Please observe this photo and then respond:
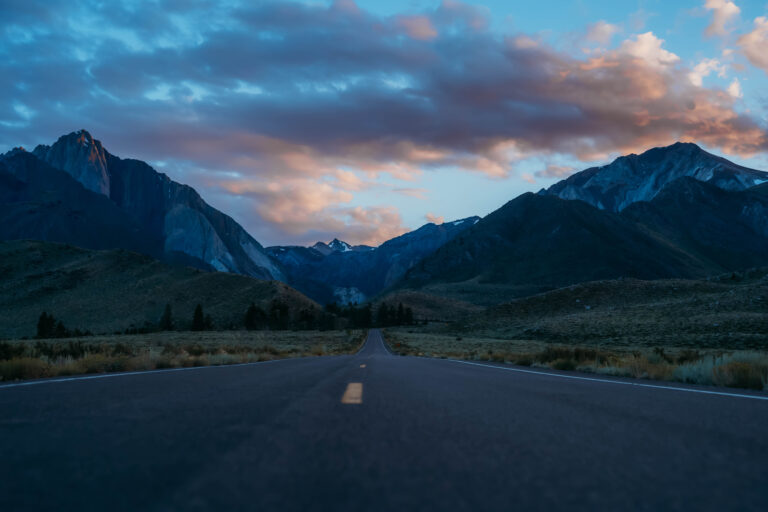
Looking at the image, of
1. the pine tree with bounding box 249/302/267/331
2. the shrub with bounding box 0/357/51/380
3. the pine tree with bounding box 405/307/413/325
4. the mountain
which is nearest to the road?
the shrub with bounding box 0/357/51/380

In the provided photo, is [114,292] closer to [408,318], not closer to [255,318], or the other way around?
[255,318]

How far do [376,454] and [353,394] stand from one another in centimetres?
366

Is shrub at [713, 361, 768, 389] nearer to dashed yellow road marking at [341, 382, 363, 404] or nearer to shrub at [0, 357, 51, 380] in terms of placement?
dashed yellow road marking at [341, 382, 363, 404]

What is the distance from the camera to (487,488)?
275 centimetres

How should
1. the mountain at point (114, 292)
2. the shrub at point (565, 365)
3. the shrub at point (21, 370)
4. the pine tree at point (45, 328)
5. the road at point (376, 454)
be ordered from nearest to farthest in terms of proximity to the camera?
1. the road at point (376, 454)
2. the shrub at point (21, 370)
3. the shrub at point (565, 365)
4. the pine tree at point (45, 328)
5. the mountain at point (114, 292)

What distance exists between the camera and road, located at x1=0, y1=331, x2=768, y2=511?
2580 mm

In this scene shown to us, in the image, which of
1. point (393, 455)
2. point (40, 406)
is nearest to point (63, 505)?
point (393, 455)

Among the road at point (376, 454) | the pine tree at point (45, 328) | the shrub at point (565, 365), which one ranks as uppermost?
the road at point (376, 454)

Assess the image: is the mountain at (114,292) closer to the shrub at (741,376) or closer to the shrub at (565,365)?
the shrub at (565,365)

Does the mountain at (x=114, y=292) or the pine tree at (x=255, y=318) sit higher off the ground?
the mountain at (x=114, y=292)

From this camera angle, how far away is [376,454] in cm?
353

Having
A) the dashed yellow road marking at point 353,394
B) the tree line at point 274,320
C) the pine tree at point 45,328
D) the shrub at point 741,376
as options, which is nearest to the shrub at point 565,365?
the shrub at point 741,376

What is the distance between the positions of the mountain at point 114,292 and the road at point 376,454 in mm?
125620

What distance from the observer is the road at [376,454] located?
8.46 ft
